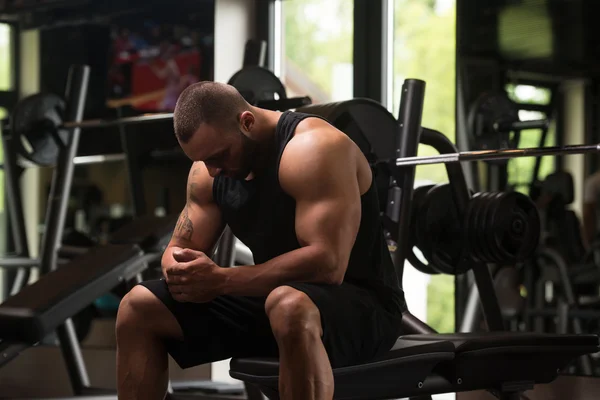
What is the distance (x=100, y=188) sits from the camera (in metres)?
5.55

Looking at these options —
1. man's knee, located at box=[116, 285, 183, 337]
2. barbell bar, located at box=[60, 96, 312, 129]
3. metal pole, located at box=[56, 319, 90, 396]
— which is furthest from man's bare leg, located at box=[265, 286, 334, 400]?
metal pole, located at box=[56, 319, 90, 396]

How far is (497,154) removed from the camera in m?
2.82

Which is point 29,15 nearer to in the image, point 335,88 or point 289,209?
point 335,88

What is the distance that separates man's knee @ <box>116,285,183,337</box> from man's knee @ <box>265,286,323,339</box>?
31 cm

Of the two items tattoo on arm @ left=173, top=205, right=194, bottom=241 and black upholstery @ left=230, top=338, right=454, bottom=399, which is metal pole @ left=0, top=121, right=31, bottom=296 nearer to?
tattoo on arm @ left=173, top=205, right=194, bottom=241

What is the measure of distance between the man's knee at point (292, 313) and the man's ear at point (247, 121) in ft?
1.38

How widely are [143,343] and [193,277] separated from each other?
22 cm

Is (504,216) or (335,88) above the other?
(335,88)

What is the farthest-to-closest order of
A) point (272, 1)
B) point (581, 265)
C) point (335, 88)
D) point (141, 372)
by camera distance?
point (272, 1)
point (335, 88)
point (581, 265)
point (141, 372)

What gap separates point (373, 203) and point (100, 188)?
138 inches

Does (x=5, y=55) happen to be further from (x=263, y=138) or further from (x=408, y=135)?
(x=263, y=138)

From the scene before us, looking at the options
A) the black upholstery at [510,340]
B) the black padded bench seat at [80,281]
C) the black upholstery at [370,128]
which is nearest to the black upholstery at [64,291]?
the black padded bench seat at [80,281]

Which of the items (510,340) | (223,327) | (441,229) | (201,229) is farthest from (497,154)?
(223,327)

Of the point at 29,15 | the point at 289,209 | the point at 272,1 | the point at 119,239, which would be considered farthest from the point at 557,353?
the point at 29,15
